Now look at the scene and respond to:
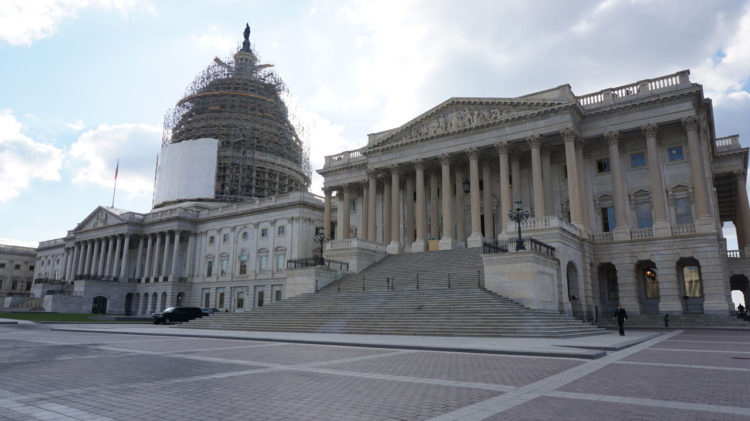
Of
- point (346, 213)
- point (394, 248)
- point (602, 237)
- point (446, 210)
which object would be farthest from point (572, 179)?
point (346, 213)

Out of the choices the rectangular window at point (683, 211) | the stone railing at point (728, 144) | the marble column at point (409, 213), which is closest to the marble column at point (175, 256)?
the marble column at point (409, 213)

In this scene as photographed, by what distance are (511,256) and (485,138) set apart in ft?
59.1

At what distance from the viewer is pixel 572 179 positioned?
3875 centimetres

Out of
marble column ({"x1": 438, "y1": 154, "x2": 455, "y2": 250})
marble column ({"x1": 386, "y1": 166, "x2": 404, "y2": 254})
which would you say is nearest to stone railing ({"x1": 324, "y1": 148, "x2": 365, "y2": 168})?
marble column ({"x1": 386, "y1": 166, "x2": 404, "y2": 254})

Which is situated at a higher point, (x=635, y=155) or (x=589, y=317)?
(x=635, y=155)

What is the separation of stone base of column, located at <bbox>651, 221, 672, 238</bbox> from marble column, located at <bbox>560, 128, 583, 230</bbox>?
17.3 feet

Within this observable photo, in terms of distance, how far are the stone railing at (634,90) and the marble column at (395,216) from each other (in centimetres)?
1826

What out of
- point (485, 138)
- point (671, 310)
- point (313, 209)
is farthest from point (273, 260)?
point (671, 310)

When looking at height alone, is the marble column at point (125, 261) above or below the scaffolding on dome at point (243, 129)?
below

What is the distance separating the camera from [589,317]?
113 feet

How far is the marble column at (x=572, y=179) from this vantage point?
38188 millimetres

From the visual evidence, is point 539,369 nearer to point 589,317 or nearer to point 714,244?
point 589,317

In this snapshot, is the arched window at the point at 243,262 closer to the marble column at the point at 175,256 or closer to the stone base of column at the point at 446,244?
the marble column at the point at 175,256

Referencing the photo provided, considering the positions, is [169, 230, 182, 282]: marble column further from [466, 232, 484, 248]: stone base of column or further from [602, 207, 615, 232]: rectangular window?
[602, 207, 615, 232]: rectangular window
